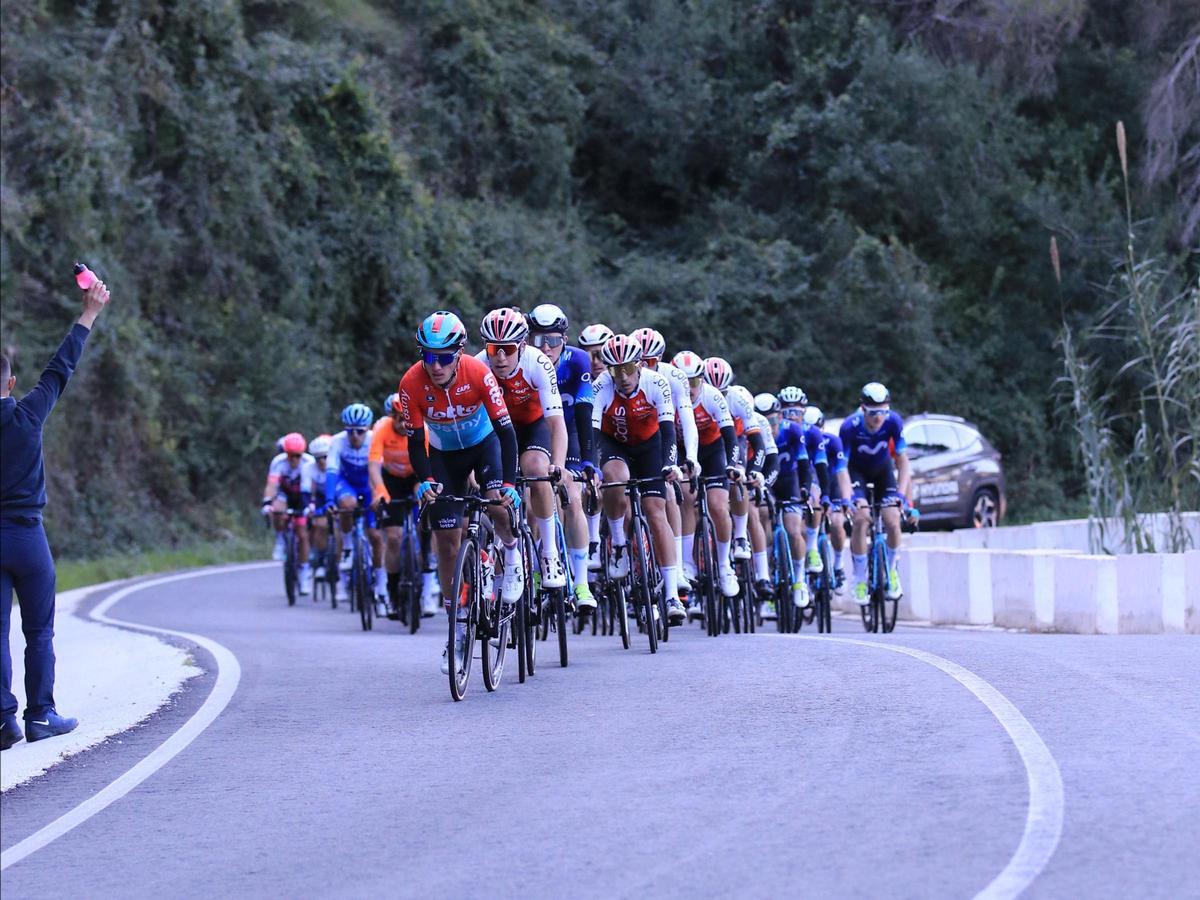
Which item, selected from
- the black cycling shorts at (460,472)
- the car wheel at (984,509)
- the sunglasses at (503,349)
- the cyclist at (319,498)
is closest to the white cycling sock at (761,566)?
the sunglasses at (503,349)

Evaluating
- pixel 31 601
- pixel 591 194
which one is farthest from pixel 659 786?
pixel 591 194

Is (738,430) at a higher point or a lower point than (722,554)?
higher

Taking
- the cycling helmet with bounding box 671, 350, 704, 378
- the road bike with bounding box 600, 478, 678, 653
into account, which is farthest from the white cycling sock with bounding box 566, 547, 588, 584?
the cycling helmet with bounding box 671, 350, 704, 378

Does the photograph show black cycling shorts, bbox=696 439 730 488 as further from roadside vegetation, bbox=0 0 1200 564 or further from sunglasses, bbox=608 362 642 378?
roadside vegetation, bbox=0 0 1200 564

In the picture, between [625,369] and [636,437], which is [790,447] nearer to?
[636,437]

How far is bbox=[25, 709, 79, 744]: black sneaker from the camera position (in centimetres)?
992

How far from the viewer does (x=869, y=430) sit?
746 inches

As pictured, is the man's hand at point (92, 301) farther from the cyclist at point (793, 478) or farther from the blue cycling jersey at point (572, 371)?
the cyclist at point (793, 478)

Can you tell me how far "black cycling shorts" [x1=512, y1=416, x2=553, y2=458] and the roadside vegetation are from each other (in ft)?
73.6

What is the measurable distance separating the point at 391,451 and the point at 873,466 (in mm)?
4516

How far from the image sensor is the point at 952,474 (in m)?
29.6

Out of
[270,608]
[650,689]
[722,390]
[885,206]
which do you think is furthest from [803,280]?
[650,689]

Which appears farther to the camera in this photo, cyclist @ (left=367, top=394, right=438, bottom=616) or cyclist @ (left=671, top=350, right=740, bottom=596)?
cyclist @ (left=367, top=394, right=438, bottom=616)

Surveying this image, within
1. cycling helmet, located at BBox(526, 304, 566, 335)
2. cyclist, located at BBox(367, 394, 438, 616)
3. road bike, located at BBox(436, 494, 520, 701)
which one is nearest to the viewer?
road bike, located at BBox(436, 494, 520, 701)
